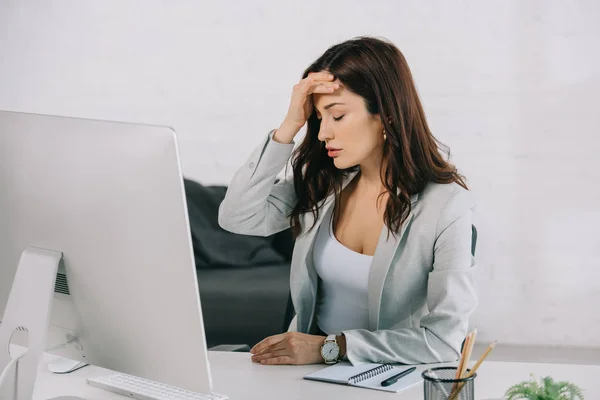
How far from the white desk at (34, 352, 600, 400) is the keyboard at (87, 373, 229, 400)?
0.05ft

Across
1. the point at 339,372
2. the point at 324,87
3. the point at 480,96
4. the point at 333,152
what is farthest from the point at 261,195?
the point at 480,96

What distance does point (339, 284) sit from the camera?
2037mm

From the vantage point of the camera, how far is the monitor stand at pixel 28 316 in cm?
120

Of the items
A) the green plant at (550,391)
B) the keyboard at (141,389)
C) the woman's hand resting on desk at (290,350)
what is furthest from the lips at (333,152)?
the green plant at (550,391)

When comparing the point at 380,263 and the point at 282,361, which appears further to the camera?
the point at 380,263

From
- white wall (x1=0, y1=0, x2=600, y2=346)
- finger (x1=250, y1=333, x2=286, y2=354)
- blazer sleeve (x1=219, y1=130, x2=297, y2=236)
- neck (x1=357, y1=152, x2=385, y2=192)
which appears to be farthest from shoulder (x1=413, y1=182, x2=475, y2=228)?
white wall (x1=0, y1=0, x2=600, y2=346)

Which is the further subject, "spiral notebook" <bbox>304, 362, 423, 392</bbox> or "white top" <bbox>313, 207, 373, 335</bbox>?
"white top" <bbox>313, 207, 373, 335</bbox>

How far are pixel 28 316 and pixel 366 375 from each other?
64cm

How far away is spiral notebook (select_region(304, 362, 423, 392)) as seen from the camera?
146cm

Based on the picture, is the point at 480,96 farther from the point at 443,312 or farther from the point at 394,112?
the point at 443,312

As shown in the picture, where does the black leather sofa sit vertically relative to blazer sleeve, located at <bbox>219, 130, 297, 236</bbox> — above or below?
below

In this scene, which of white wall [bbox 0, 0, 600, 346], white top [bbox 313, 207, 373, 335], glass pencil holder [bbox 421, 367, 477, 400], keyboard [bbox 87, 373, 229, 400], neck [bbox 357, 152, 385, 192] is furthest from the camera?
white wall [bbox 0, 0, 600, 346]

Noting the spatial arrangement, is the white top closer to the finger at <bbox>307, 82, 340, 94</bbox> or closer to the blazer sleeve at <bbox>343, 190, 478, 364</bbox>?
the blazer sleeve at <bbox>343, 190, 478, 364</bbox>

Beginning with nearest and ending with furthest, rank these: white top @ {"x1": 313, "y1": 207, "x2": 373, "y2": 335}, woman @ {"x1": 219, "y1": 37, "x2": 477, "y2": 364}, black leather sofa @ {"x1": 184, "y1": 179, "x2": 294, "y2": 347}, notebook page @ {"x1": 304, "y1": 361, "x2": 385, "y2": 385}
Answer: notebook page @ {"x1": 304, "y1": 361, "x2": 385, "y2": 385} → woman @ {"x1": 219, "y1": 37, "x2": 477, "y2": 364} → white top @ {"x1": 313, "y1": 207, "x2": 373, "y2": 335} → black leather sofa @ {"x1": 184, "y1": 179, "x2": 294, "y2": 347}
